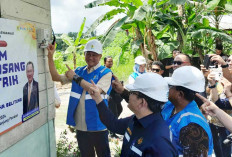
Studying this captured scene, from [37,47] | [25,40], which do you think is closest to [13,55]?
[25,40]

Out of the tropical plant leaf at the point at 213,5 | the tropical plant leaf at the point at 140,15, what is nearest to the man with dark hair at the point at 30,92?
the tropical plant leaf at the point at 140,15

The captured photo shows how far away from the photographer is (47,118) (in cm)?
261

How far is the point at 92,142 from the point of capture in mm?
2742

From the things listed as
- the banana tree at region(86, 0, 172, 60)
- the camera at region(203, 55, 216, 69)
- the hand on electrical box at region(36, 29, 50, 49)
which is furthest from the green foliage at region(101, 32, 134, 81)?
the hand on electrical box at region(36, 29, 50, 49)

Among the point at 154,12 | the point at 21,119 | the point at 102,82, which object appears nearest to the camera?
the point at 21,119

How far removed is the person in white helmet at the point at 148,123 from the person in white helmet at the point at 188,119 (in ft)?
0.62

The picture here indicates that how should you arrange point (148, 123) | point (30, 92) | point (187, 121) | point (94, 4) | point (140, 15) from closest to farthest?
point (148, 123), point (187, 121), point (30, 92), point (140, 15), point (94, 4)

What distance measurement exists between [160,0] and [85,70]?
14.0 ft

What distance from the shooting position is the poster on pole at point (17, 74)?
1.77 metres

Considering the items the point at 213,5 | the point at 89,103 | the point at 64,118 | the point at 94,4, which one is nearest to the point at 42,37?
the point at 89,103

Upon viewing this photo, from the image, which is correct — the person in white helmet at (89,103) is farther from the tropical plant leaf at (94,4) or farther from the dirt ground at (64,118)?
the tropical plant leaf at (94,4)

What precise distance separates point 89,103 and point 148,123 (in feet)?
4.10

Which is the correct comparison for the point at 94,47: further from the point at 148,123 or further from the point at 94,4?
the point at 94,4

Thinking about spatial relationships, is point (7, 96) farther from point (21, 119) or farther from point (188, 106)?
point (188, 106)
